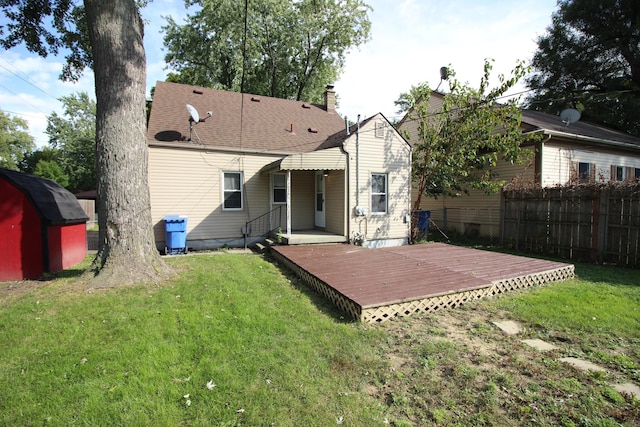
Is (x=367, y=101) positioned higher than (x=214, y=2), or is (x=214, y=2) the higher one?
(x=214, y=2)

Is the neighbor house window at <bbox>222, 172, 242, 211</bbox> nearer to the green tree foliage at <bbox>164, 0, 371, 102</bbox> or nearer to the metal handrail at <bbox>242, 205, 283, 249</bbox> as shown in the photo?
the metal handrail at <bbox>242, 205, 283, 249</bbox>

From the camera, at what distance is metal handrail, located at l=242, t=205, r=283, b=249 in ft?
36.0

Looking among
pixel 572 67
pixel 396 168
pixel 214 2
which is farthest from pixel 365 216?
pixel 572 67

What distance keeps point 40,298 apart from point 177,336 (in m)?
3.13

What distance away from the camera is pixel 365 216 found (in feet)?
34.3

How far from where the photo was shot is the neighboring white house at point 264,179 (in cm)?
998

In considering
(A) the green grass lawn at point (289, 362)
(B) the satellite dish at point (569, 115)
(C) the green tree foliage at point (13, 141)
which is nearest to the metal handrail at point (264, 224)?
(A) the green grass lawn at point (289, 362)

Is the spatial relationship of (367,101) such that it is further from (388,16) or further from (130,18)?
(130,18)

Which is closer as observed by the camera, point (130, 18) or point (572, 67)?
point (130, 18)

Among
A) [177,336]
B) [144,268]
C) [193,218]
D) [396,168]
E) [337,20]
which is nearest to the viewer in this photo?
[177,336]

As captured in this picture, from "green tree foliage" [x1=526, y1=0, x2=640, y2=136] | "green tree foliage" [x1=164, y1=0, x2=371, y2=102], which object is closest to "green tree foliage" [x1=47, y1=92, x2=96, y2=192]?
"green tree foliage" [x1=164, y1=0, x2=371, y2=102]

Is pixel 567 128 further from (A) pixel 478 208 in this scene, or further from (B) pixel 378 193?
(B) pixel 378 193

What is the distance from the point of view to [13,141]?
38156 millimetres

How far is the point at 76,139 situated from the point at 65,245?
124 feet
